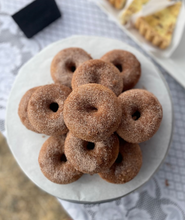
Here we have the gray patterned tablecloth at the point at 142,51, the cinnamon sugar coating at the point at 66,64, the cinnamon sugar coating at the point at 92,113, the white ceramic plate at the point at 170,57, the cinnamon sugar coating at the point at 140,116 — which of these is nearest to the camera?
the cinnamon sugar coating at the point at 92,113

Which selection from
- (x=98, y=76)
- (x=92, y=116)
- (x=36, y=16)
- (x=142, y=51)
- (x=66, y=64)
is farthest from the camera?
(x=142, y=51)

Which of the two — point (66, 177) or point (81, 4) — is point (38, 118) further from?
point (81, 4)

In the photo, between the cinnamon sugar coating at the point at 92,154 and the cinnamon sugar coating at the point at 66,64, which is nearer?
the cinnamon sugar coating at the point at 92,154

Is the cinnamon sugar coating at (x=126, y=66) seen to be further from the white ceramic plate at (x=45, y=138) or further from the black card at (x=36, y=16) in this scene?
the black card at (x=36, y=16)

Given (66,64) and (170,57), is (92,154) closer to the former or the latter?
(66,64)

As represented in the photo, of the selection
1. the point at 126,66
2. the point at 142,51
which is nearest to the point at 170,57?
the point at 142,51

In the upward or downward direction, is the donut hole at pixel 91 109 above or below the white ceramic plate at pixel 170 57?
above

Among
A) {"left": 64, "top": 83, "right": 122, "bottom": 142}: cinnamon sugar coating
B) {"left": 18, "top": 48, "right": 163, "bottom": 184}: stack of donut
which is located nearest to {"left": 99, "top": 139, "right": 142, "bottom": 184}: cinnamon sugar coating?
{"left": 18, "top": 48, "right": 163, "bottom": 184}: stack of donut

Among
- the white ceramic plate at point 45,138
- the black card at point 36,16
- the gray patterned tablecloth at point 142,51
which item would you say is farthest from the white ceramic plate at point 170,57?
the black card at point 36,16
